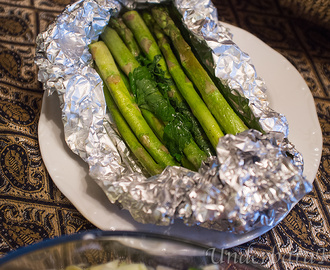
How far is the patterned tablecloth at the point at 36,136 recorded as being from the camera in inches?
48.1

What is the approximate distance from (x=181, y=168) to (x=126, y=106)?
336mm

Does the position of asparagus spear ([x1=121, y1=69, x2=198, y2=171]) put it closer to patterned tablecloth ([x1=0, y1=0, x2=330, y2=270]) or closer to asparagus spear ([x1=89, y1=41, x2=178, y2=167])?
asparagus spear ([x1=89, y1=41, x2=178, y2=167])

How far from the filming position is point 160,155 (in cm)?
126

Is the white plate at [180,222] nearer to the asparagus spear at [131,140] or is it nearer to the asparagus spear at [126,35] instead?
the asparagus spear at [131,140]

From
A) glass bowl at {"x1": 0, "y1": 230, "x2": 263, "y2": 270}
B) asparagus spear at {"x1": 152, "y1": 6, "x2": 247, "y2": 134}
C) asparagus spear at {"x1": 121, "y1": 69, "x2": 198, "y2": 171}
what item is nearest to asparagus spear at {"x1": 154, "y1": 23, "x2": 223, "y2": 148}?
asparagus spear at {"x1": 152, "y1": 6, "x2": 247, "y2": 134}

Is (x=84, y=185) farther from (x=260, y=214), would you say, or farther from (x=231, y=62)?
(x=231, y=62)

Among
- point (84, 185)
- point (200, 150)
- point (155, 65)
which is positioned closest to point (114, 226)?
point (84, 185)

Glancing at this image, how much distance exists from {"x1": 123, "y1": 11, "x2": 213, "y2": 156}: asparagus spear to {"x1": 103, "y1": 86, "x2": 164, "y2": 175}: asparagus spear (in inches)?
7.1

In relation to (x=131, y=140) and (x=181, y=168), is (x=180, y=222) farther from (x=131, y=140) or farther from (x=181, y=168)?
(x=131, y=140)

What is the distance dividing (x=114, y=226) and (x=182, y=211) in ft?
0.80

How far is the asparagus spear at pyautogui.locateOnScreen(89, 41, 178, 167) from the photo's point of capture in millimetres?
1272

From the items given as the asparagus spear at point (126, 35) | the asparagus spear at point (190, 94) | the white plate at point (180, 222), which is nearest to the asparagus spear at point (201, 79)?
the asparagus spear at point (190, 94)

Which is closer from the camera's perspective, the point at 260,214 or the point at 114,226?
the point at 260,214

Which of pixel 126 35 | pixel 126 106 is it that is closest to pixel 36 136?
pixel 126 106
